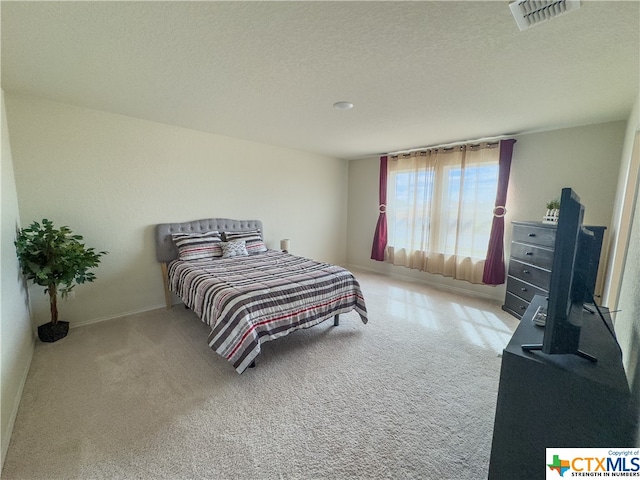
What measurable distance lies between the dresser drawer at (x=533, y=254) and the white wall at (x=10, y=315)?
14.2 feet

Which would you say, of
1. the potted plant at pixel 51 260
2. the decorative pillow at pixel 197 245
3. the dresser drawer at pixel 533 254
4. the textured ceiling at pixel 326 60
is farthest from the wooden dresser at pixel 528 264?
the potted plant at pixel 51 260

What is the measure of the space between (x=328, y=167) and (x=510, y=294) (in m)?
3.60

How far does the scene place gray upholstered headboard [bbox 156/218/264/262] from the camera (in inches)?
129

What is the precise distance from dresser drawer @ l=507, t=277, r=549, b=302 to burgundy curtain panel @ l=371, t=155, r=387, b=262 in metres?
2.08

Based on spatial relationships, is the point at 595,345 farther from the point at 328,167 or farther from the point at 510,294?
the point at 328,167

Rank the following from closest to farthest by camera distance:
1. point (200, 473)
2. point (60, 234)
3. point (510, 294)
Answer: point (200, 473) < point (60, 234) < point (510, 294)

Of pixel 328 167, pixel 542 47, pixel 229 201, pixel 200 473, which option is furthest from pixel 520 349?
pixel 328 167

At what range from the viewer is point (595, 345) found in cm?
119

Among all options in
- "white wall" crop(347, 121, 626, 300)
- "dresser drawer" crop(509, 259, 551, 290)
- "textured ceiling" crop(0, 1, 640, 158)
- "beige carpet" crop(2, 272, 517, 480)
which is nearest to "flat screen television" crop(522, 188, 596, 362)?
"beige carpet" crop(2, 272, 517, 480)

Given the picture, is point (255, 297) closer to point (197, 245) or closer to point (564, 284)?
point (197, 245)

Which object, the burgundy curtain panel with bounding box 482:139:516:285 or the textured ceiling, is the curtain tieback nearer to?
the burgundy curtain panel with bounding box 482:139:516:285

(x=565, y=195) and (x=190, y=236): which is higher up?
(x=565, y=195)

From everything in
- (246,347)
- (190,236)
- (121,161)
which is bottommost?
(246,347)

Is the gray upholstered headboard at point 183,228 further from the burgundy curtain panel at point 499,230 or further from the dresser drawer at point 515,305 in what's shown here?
the dresser drawer at point 515,305
